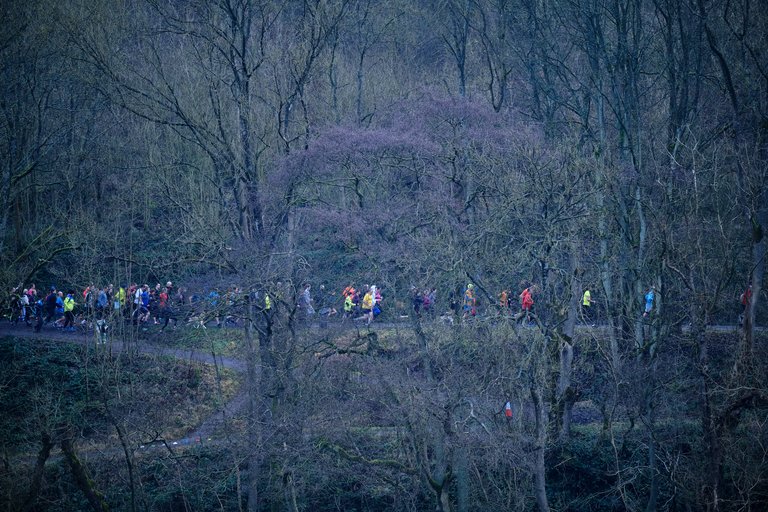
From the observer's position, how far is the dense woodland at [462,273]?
39.8 feet

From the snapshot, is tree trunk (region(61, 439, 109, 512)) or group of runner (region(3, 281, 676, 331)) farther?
group of runner (region(3, 281, 676, 331))

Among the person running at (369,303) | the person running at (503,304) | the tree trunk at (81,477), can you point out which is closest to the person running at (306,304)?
the person running at (369,303)

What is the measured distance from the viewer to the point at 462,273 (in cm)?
1329

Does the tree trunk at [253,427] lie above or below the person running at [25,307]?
below

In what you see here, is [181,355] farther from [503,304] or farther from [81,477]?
[503,304]

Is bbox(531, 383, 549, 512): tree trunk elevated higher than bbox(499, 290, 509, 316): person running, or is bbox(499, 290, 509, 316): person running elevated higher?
bbox(499, 290, 509, 316): person running

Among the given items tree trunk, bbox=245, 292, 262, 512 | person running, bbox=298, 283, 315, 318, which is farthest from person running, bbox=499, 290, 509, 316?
tree trunk, bbox=245, 292, 262, 512

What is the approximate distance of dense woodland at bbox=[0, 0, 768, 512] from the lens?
39.8ft

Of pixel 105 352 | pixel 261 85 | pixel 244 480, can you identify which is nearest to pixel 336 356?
pixel 244 480

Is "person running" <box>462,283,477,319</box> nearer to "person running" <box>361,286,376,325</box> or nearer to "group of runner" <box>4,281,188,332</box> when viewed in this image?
"person running" <box>361,286,376,325</box>

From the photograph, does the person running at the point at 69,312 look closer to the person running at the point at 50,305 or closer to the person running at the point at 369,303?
the person running at the point at 50,305

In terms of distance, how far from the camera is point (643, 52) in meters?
17.7

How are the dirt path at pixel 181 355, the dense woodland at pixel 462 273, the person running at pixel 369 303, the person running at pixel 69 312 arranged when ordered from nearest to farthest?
the dense woodland at pixel 462 273, the person running at pixel 369 303, the dirt path at pixel 181 355, the person running at pixel 69 312

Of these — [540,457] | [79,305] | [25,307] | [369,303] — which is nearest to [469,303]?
[369,303]
